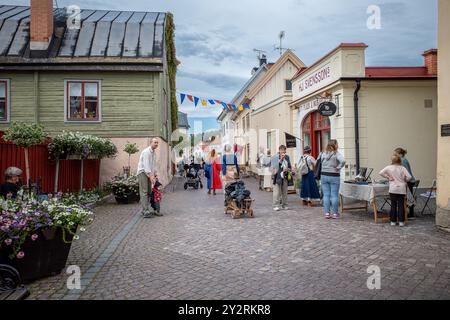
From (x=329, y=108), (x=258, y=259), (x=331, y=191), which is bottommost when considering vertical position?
(x=258, y=259)

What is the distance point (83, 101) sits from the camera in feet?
53.8

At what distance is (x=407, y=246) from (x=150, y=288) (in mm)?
4059

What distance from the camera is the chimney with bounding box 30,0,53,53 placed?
16016mm

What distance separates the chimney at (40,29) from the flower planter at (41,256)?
13868 millimetres

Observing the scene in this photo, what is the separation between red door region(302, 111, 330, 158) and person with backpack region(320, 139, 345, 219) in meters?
6.20

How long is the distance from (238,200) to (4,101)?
12429 millimetres

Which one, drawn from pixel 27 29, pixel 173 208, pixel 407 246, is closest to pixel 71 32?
pixel 27 29

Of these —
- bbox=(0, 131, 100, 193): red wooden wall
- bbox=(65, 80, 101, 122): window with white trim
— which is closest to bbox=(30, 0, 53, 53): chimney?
bbox=(65, 80, 101, 122): window with white trim

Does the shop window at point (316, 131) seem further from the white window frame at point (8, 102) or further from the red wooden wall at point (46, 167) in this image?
the white window frame at point (8, 102)

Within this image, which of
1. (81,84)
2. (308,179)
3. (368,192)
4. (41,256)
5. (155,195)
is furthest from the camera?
(81,84)

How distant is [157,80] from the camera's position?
1645 cm

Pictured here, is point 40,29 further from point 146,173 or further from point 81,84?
point 146,173

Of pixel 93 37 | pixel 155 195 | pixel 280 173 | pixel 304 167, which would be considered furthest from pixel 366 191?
pixel 93 37
